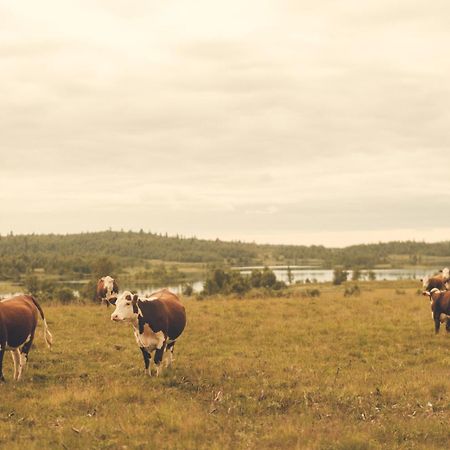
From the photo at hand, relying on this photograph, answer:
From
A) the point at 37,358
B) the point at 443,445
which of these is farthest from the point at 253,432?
the point at 37,358

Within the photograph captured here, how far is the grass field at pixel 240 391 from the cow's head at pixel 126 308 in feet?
5.04


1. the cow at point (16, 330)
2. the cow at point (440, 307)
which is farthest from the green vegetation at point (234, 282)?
the cow at point (16, 330)

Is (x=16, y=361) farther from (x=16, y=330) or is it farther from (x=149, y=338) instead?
(x=149, y=338)

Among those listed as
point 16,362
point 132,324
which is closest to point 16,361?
point 16,362

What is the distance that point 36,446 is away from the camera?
836 centimetres

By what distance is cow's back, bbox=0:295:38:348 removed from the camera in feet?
40.4

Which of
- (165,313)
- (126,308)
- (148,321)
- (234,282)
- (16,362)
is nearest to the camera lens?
(126,308)

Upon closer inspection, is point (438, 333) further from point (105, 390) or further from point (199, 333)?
point (105, 390)

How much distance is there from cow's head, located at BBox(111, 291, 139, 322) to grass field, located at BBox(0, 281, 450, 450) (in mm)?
1536

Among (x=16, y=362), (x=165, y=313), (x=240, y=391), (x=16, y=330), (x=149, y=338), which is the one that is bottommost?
(x=240, y=391)

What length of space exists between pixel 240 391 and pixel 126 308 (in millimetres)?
3447

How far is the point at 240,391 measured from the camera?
11648 millimetres

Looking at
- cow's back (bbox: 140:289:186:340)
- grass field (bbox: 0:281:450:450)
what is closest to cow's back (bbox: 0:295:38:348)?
grass field (bbox: 0:281:450:450)

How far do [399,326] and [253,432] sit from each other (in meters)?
13.9
